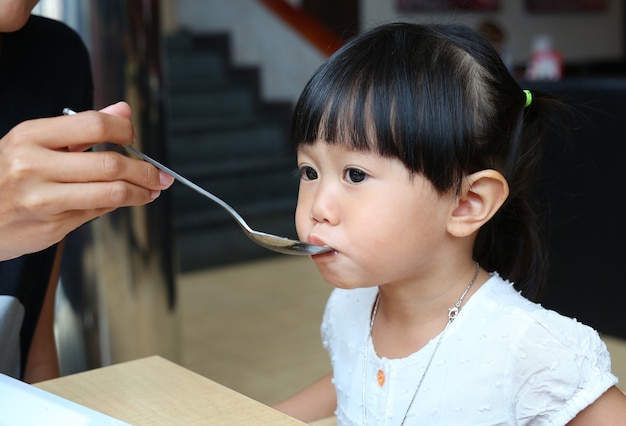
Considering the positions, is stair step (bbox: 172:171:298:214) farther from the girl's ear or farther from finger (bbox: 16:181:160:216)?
finger (bbox: 16:181:160:216)

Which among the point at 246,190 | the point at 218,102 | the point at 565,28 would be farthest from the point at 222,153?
the point at 565,28

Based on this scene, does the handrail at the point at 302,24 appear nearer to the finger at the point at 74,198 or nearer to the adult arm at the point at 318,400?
the adult arm at the point at 318,400

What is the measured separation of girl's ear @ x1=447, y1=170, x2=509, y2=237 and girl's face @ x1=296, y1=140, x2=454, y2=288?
3cm

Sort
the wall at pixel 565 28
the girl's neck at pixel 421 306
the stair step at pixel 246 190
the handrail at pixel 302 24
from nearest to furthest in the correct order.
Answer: the girl's neck at pixel 421 306 → the stair step at pixel 246 190 → the handrail at pixel 302 24 → the wall at pixel 565 28

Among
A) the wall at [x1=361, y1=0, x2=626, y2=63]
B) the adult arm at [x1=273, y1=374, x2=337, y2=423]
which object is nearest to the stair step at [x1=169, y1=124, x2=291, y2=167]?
the wall at [x1=361, y1=0, x2=626, y2=63]

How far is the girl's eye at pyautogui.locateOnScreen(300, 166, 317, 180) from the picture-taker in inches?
40.2

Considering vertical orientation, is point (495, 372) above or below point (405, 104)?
below

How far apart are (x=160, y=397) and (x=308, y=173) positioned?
361 mm

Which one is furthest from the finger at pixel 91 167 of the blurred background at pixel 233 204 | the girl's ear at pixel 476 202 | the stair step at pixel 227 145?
the stair step at pixel 227 145

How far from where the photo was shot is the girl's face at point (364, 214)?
957 mm

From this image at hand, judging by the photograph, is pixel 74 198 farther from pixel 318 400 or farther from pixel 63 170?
pixel 318 400

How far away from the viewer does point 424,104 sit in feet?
3.21

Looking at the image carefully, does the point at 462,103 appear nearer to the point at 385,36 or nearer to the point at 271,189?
the point at 385,36

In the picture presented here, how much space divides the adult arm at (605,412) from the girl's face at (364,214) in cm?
26
